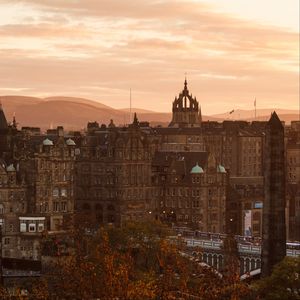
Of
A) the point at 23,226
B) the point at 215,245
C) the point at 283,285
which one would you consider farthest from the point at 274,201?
the point at 23,226

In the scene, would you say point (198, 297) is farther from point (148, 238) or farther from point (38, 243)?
point (38, 243)

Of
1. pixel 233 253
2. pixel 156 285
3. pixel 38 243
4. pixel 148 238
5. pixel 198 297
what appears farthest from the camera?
pixel 38 243

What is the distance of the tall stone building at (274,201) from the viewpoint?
139000mm

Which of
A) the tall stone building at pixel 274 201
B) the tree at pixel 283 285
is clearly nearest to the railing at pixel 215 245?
the tall stone building at pixel 274 201

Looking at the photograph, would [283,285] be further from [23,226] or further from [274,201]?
[23,226]

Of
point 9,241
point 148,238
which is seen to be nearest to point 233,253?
point 148,238

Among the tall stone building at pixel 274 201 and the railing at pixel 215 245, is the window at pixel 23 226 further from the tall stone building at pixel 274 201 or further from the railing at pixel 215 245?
the tall stone building at pixel 274 201

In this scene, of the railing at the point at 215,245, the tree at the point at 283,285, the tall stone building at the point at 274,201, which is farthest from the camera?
the railing at the point at 215,245

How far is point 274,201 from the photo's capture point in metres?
139

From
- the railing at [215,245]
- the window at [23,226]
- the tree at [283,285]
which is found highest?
the window at [23,226]

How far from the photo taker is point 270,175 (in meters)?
139

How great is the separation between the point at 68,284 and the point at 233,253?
60009mm

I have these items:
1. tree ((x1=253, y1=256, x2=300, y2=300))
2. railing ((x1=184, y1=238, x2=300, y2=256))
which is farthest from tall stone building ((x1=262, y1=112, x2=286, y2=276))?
railing ((x1=184, y1=238, x2=300, y2=256))

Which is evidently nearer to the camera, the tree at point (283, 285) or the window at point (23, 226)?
the tree at point (283, 285)
